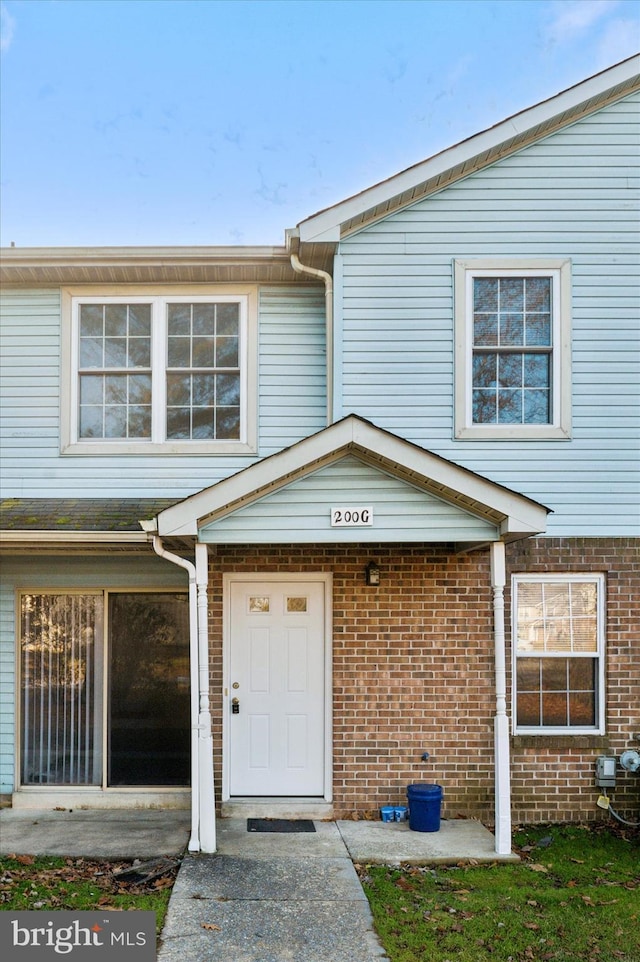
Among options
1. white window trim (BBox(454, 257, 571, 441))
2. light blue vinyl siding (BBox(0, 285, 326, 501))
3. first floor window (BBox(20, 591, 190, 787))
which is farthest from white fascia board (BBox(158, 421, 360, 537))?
first floor window (BBox(20, 591, 190, 787))

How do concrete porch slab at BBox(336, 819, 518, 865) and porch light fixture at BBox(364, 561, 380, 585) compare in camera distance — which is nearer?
concrete porch slab at BBox(336, 819, 518, 865)

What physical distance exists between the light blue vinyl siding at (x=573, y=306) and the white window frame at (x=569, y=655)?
515 millimetres

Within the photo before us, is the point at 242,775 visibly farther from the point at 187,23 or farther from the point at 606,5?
the point at 187,23

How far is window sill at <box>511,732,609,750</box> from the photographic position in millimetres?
8242

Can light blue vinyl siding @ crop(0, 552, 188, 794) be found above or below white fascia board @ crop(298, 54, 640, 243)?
below

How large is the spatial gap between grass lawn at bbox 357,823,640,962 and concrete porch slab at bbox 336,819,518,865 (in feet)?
0.40

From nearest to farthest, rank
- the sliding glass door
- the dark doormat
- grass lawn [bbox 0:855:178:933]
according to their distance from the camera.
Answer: grass lawn [bbox 0:855:178:933] < the dark doormat < the sliding glass door

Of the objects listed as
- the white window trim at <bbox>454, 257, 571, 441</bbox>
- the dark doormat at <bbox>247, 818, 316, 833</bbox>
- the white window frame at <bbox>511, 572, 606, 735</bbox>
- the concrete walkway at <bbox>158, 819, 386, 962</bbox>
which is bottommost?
the dark doormat at <bbox>247, 818, 316, 833</bbox>

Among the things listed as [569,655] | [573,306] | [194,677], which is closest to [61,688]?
[194,677]

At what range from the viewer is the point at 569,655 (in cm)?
843

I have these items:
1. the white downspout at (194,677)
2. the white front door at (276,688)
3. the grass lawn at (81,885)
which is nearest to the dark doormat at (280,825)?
the white front door at (276,688)

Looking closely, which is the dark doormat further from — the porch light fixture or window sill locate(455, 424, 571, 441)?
window sill locate(455, 424, 571, 441)

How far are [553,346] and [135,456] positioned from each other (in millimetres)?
4746

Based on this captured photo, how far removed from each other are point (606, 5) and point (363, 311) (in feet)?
48.2
